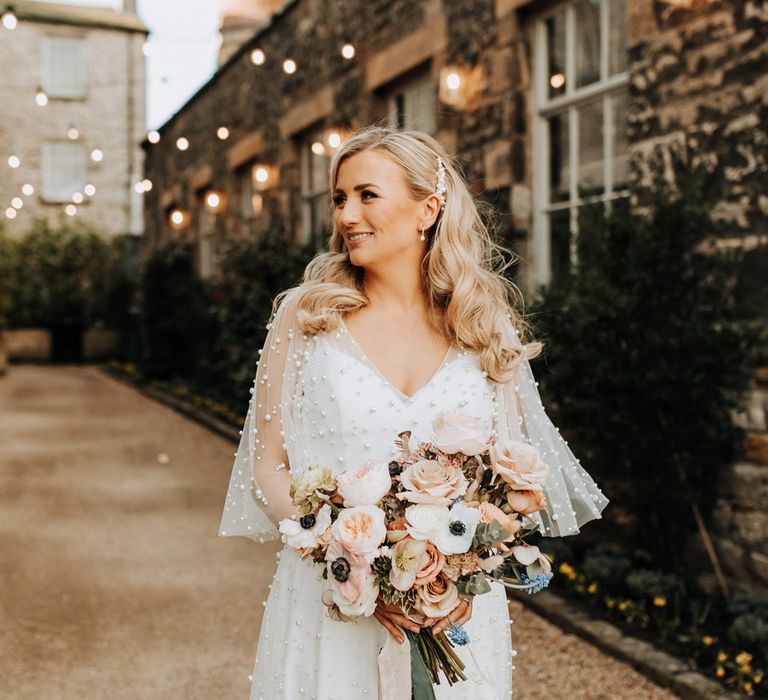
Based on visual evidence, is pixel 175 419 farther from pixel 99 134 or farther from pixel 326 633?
pixel 99 134

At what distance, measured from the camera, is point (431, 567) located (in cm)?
156

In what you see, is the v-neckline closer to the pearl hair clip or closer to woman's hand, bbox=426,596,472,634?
the pearl hair clip

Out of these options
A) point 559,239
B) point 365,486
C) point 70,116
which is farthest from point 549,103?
point 70,116

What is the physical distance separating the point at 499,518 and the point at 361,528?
10.0 inches

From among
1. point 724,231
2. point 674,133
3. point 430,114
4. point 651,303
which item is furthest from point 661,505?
point 430,114

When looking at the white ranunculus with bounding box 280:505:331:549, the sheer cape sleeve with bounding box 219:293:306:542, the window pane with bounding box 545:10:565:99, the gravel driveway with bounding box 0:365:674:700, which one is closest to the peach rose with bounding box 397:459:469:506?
the white ranunculus with bounding box 280:505:331:549

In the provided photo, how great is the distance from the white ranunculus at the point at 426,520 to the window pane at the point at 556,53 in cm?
461

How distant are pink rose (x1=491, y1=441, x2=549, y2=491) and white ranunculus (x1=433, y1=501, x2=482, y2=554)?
0.31 ft

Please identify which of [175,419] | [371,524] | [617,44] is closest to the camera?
[371,524]

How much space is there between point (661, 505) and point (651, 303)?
94cm

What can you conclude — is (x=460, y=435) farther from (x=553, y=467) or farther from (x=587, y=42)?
(x=587, y=42)

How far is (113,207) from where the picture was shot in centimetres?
2245

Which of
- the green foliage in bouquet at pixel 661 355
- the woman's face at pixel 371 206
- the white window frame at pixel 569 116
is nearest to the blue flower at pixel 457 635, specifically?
the woman's face at pixel 371 206

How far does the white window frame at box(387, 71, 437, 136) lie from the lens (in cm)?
714
